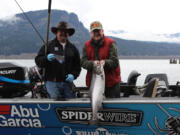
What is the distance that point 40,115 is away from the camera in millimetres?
3602

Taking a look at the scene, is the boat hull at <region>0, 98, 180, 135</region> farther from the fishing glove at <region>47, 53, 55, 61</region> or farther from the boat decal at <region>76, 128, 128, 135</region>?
the fishing glove at <region>47, 53, 55, 61</region>

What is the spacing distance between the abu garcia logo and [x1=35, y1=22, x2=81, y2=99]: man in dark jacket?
45 centimetres

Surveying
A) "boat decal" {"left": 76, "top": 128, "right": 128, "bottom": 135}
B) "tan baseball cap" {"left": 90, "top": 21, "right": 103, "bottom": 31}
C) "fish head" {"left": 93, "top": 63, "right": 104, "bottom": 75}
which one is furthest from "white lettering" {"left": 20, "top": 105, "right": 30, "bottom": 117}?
"tan baseball cap" {"left": 90, "top": 21, "right": 103, "bottom": 31}

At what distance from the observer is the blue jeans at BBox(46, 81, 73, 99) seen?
13.0 feet

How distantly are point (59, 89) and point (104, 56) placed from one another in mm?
903

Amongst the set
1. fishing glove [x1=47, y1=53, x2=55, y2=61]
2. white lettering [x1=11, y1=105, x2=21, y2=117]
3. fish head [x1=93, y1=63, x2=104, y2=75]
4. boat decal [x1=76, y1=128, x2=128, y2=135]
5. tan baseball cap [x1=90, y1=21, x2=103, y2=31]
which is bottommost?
boat decal [x1=76, y1=128, x2=128, y2=135]

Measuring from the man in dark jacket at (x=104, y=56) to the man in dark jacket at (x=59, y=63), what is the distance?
34 centimetres

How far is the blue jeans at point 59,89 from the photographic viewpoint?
3.96 meters

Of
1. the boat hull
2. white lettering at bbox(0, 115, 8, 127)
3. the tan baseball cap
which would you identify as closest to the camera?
the boat hull

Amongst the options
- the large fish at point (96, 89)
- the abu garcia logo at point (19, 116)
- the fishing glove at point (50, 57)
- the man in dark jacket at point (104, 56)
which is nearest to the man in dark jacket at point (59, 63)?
the fishing glove at point (50, 57)

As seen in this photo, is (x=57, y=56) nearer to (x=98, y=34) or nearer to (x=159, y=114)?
(x=98, y=34)

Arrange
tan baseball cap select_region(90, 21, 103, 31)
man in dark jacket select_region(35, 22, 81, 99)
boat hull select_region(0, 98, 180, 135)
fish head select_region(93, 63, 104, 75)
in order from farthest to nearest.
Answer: man in dark jacket select_region(35, 22, 81, 99), tan baseball cap select_region(90, 21, 103, 31), boat hull select_region(0, 98, 180, 135), fish head select_region(93, 63, 104, 75)

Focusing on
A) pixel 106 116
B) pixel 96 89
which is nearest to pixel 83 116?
pixel 106 116

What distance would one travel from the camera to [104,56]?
3703 mm
